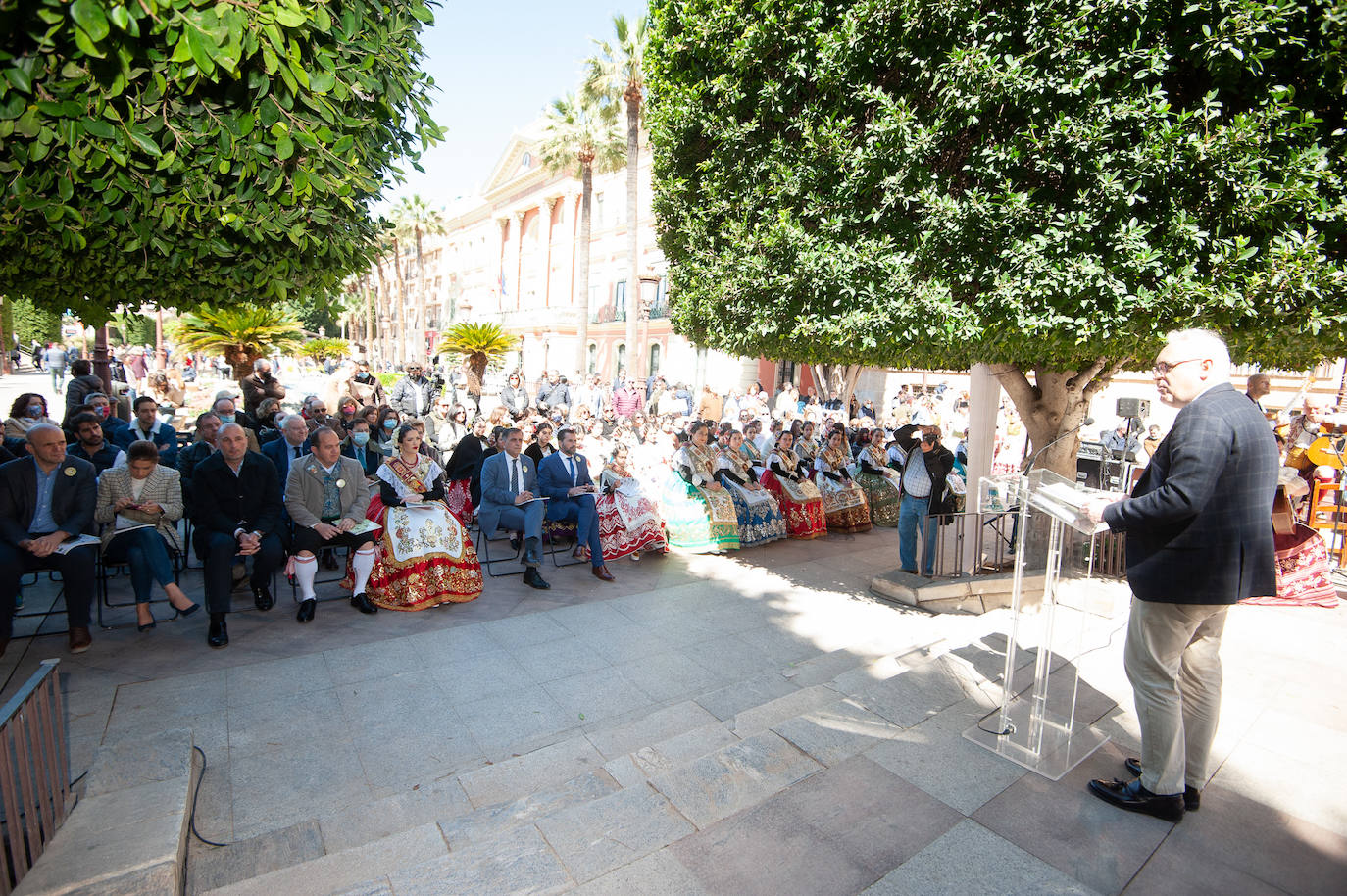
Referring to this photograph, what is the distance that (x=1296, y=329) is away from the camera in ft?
12.8

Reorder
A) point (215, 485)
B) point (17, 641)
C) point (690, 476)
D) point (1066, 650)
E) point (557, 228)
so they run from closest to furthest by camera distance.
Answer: point (1066, 650)
point (17, 641)
point (215, 485)
point (690, 476)
point (557, 228)

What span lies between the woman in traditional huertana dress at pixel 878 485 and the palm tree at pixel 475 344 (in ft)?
28.5

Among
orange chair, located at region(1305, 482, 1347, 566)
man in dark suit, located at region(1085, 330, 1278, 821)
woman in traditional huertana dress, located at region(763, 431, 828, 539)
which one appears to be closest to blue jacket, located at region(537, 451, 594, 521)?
woman in traditional huertana dress, located at region(763, 431, 828, 539)

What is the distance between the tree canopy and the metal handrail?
4437mm

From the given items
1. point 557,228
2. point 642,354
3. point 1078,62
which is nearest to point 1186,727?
point 1078,62

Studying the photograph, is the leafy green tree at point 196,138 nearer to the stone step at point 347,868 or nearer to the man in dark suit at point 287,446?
the stone step at point 347,868

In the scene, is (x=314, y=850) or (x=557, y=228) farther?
(x=557, y=228)

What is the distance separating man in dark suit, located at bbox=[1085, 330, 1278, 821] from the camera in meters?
2.86

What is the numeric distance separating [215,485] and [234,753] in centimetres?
255

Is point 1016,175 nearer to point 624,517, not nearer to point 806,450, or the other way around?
point 624,517

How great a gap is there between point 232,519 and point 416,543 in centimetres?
141

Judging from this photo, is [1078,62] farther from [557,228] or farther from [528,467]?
[557,228]

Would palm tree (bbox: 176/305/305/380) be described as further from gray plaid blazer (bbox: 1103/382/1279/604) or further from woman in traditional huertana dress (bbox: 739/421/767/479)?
gray plaid blazer (bbox: 1103/382/1279/604)

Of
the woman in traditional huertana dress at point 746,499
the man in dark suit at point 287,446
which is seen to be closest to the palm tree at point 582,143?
the woman in traditional huertana dress at point 746,499
